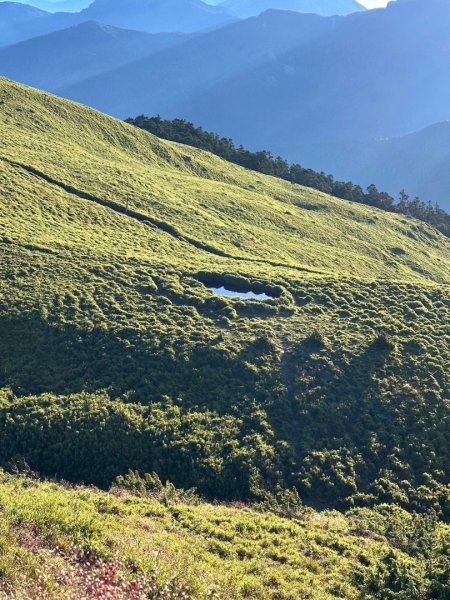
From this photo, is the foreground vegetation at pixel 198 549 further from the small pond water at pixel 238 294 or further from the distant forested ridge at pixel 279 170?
the distant forested ridge at pixel 279 170

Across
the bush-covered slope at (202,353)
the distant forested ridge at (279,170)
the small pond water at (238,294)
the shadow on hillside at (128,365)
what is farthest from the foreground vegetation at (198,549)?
the distant forested ridge at (279,170)

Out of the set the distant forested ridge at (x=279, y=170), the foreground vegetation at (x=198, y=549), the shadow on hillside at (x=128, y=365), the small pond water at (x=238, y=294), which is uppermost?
the distant forested ridge at (x=279, y=170)

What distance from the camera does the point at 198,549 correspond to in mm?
16859

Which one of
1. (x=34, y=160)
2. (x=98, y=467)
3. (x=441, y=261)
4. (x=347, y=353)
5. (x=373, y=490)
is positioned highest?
(x=441, y=261)

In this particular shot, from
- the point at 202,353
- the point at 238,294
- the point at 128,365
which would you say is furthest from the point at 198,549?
the point at 238,294

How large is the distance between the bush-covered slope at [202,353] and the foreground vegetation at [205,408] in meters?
0.14

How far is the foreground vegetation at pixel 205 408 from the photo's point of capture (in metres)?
15.7

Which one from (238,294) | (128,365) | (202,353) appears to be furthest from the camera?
(238,294)

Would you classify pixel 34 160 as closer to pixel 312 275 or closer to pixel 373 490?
pixel 312 275

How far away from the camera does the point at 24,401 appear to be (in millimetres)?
26781

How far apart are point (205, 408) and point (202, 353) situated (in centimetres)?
523

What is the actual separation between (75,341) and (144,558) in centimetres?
2029

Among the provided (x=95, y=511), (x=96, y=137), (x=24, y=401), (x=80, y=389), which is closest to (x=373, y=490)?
(x=95, y=511)

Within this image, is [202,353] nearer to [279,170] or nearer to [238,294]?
[238,294]
